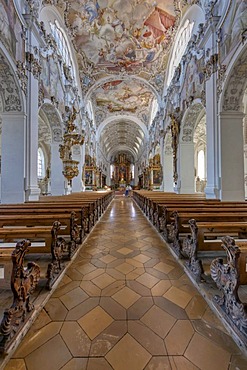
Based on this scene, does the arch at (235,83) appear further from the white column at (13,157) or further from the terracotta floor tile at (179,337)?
the white column at (13,157)

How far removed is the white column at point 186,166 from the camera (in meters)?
8.94

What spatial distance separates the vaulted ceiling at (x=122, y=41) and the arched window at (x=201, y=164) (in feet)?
24.5

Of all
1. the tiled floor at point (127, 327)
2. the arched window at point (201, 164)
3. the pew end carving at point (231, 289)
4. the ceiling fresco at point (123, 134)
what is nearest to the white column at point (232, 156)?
the tiled floor at point (127, 327)

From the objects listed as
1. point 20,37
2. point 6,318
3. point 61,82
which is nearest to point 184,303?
point 6,318

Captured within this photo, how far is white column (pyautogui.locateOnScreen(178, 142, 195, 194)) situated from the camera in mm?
8938

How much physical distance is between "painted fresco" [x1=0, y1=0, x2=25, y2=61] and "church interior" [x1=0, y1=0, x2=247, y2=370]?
1.9 inches

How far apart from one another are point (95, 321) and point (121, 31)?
44.4 ft

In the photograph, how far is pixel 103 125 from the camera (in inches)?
835

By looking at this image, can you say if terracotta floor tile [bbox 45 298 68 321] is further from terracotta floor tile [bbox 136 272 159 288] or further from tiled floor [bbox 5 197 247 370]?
terracotta floor tile [bbox 136 272 159 288]

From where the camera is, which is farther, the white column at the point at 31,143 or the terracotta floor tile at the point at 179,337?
the white column at the point at 31,143

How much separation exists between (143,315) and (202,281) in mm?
814

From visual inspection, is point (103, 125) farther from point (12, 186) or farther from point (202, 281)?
point (202, 281)

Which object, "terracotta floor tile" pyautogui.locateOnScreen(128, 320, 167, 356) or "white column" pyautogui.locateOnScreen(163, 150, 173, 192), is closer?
"terracotta floor tile" pyautogui.locateOnScreen(128, 320, 167, 356)

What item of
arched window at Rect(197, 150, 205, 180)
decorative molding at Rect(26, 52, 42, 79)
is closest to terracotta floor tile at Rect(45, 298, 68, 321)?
decorative molding at Rect(26, 52, 42, 79)
